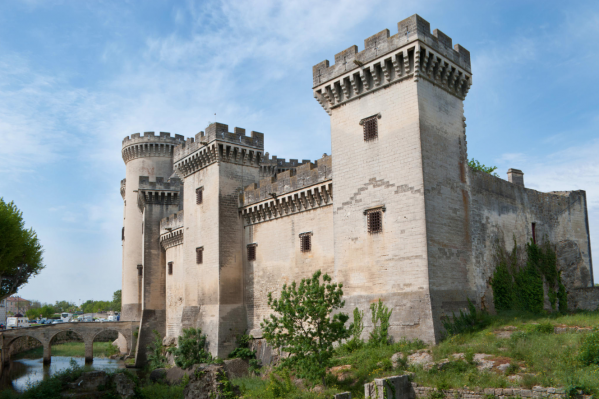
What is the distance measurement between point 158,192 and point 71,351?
81.6ft

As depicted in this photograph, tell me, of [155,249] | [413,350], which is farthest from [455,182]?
[155,249]

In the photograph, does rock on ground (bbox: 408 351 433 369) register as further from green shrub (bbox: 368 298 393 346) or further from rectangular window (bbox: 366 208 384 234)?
rectangular window (bbox: 366 208 384 234)

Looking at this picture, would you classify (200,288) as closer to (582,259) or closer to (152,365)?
(152,365)

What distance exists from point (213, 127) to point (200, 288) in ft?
29.3

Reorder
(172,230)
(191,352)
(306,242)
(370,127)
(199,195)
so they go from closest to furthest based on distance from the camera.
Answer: (370,127), (306,242), (191,352), (199,195), (172,230)

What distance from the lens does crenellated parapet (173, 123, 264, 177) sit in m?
26.2

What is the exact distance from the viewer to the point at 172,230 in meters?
33.6

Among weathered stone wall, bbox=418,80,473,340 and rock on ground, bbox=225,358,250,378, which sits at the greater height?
weathered stone wall, bbox=418,80,473,340

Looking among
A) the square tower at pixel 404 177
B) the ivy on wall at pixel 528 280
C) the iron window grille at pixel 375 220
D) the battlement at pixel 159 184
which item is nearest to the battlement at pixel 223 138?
the square tower at pixel 404 177

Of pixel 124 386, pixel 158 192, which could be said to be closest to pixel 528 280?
pixel 124 386

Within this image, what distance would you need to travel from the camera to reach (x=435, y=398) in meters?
13.0

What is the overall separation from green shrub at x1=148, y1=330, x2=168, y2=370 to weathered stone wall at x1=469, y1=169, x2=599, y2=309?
1984 centimetres

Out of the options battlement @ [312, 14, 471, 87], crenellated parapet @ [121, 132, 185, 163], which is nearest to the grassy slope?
battlement @ [312, 14, 471, 87]

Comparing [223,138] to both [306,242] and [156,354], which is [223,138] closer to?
[306,242]
